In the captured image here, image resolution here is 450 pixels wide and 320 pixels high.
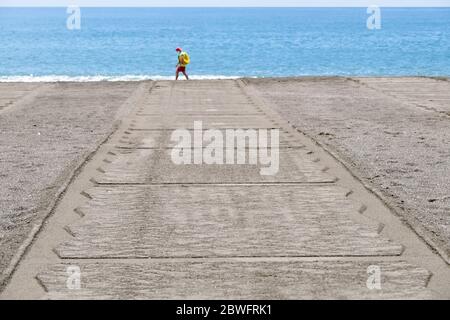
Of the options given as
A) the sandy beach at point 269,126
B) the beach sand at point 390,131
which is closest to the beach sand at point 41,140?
the sandy beach at point 269,126

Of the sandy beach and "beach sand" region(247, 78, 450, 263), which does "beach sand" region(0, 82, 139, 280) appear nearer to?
the sandy beach

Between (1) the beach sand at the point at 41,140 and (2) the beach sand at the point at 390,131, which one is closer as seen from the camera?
(1) the beach sand at the point at 41,140

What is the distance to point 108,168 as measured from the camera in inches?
454

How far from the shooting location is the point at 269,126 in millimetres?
15836

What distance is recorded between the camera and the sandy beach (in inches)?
352

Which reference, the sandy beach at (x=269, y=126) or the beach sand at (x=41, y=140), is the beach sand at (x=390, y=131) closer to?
the sandy beach at (x=269, y=126)

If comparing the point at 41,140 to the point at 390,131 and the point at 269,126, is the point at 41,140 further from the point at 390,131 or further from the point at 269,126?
the point at 390,131

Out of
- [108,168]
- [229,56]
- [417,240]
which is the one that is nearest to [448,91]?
[108,168]

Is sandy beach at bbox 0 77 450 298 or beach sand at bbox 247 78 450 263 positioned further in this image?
beach sand at bbox 247 78 450 263

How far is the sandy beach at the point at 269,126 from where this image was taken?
8.95 meters

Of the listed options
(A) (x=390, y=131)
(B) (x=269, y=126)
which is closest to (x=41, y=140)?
(B) (x=269, y=126)

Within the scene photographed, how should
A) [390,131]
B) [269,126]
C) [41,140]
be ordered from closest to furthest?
[41,140] < [390,131] < [269,126]

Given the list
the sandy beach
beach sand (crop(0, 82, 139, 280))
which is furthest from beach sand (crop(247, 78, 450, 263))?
beach sand (crop(0, 82, 139, 280))
